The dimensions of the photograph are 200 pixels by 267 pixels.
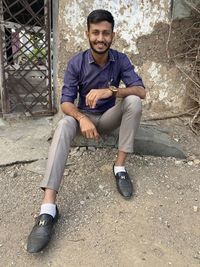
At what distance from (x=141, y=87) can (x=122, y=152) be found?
0.53 meters

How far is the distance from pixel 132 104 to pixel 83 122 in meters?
0.40

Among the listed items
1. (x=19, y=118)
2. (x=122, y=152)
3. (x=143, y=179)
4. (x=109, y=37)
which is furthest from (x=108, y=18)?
(x=19, y=118)

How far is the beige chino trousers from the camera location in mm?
2354

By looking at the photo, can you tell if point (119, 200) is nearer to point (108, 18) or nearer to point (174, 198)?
point (174, 198)

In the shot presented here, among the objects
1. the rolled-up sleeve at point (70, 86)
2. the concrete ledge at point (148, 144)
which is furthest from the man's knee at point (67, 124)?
the concrete ledge at point (148, 144)

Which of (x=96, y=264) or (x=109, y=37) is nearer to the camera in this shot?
(x=96, y=264)

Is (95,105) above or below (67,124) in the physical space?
above

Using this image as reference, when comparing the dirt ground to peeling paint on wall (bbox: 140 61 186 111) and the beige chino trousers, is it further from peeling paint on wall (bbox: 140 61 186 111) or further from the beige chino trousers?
peeling paint on wall (bbox: 140 61 186 111)

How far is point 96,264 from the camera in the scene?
2156 mm

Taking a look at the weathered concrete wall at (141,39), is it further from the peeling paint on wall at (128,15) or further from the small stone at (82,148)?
the small stone at (82,148)

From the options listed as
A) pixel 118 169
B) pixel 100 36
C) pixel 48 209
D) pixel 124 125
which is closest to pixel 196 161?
pixel 118 169

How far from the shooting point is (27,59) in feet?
14.0

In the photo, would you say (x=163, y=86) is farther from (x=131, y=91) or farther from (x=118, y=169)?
(x=118, y=169)

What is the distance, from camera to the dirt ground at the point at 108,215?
2219 millimetres
